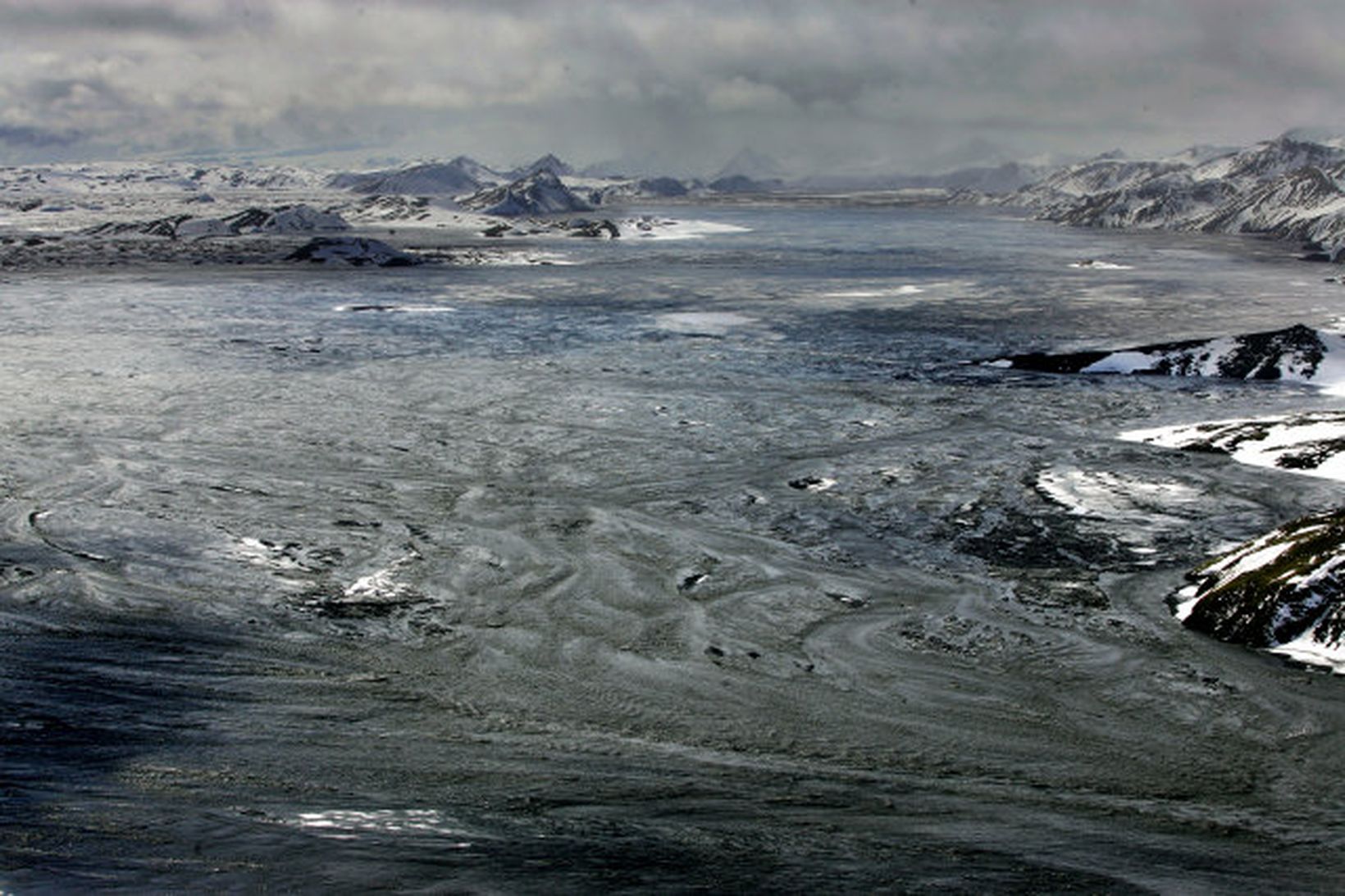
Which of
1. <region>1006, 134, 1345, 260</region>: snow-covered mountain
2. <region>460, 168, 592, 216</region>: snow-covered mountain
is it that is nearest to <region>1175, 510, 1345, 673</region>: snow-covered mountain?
<region>1006, 134, 1345, 260</region>: snow-covered mountain

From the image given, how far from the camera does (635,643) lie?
424 inches

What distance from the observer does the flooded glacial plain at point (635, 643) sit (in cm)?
736

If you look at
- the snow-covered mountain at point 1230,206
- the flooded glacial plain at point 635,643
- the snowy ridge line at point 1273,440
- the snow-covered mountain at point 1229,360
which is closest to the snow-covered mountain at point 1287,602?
the flooded glacial plain at point 635,643

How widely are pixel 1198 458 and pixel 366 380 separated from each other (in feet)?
59.0

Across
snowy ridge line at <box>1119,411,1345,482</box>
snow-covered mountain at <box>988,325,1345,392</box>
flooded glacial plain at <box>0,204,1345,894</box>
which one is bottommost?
flooded glacial plain at <box>0,204,1345,894</box>

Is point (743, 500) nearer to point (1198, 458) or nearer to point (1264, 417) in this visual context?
point (1198, 458)

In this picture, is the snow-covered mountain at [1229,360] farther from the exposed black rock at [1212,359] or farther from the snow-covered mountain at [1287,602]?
the snow-covered mountain at [1287,602]

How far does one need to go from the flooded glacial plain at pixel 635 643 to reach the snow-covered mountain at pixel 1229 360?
1.36 meters

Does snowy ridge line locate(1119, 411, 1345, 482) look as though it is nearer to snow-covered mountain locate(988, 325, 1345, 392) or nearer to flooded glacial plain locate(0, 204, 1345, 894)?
flooded glacial plain locate(0, 204, 1345, 894)

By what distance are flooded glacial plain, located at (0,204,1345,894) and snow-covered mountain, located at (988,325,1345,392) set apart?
1360 millimetres

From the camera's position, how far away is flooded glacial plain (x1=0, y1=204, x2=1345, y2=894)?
7363 mm

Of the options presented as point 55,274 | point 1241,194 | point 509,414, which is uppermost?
point 1241,194

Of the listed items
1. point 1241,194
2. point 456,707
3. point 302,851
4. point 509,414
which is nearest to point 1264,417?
point 509,414

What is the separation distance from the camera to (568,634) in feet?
35.8
